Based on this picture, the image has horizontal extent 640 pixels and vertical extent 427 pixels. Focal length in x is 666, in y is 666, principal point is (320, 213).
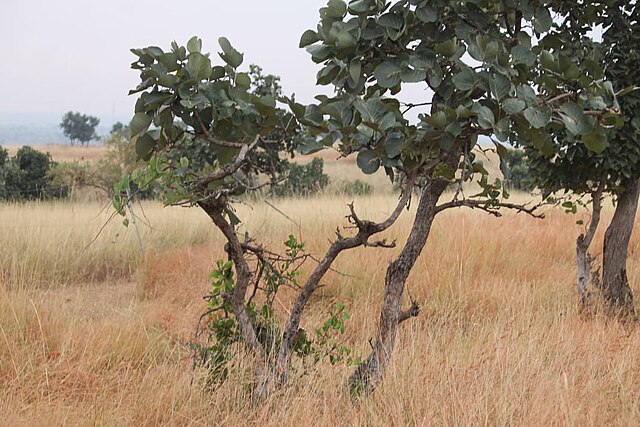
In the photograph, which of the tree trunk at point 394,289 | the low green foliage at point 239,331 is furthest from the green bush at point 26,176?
the tree trunk at point 394,289

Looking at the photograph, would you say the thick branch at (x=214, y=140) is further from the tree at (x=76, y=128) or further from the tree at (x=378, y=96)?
the tree at (x=76, y=128)

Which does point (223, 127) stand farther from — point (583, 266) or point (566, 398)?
point (583, 266)

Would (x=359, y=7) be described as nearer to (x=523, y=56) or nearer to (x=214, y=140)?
(x=523, y=56)

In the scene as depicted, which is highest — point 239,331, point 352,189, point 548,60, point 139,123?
point 548,60

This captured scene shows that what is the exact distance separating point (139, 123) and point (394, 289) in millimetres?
1223

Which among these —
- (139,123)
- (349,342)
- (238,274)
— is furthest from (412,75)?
(349,342)

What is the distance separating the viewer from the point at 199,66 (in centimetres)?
199

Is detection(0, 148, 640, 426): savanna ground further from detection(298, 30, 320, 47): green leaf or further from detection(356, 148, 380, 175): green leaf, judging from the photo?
detection(298, 30, 320, 47): green leaf

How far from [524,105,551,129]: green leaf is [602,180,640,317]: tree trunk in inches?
117

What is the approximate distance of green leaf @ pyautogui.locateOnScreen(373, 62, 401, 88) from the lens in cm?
201

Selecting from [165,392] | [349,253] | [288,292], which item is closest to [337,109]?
[165,392]

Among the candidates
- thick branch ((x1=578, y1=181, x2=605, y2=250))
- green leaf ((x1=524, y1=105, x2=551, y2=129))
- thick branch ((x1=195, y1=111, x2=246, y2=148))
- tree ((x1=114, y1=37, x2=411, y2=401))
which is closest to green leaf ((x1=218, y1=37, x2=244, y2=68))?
tree ((x1=114, y1=37, x2=411, y2=401))

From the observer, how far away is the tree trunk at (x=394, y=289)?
262cm

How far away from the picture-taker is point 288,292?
16.6ft
